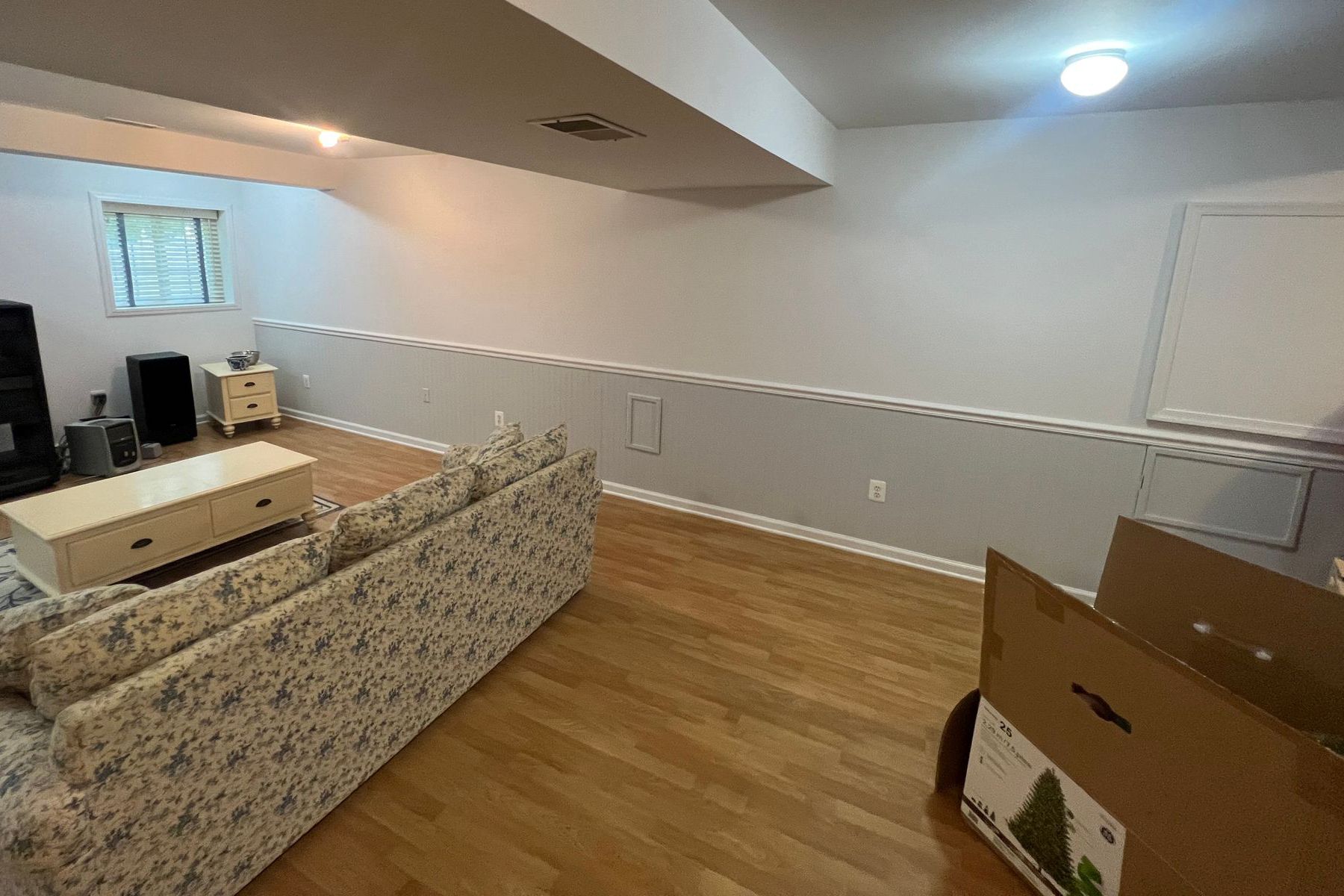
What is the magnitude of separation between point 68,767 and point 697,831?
1.50 meters

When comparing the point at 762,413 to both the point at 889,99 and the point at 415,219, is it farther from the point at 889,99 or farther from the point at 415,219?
the point at 415,219

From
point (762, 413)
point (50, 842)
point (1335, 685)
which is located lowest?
point (50, 842)

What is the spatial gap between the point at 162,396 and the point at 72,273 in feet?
3.44

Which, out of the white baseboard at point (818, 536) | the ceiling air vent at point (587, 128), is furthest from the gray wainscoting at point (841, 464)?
the ceiling air vent at point (587, 128)

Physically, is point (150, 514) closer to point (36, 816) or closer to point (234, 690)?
point (234, 690)

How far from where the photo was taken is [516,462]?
8.38 feet

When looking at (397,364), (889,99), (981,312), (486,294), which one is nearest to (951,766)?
(981,312)

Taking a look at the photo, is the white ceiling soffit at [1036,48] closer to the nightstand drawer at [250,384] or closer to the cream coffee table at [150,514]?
the cream coffee table at [150,514]

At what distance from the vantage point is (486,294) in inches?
183

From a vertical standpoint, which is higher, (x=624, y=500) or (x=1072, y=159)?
(x=1072, y=159)

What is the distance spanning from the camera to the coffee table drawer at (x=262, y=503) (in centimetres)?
330

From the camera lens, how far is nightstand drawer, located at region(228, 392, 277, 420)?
211 inches

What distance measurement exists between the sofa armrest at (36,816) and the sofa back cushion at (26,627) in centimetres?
27

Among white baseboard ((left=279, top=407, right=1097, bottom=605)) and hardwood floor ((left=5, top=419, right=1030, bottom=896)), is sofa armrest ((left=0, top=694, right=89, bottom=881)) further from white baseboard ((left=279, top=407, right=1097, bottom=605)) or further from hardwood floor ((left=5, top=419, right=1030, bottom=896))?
white baseboard ((left=279, top=407, right=1097, bottom=605))
